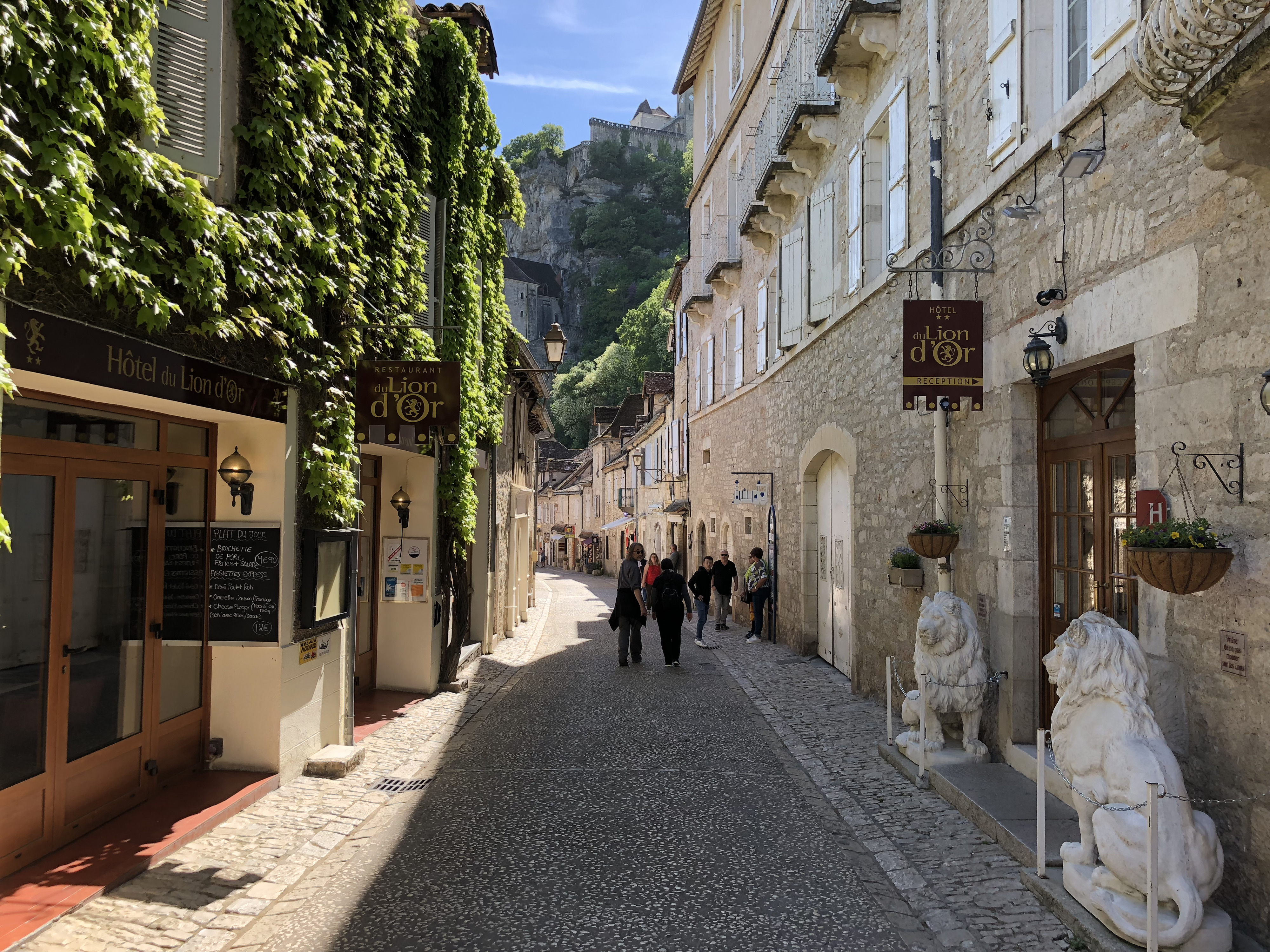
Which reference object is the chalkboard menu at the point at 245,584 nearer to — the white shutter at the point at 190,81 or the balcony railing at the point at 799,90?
the white shutter at the point at 190,81

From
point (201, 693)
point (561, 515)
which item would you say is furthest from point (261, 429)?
point (561, 515)

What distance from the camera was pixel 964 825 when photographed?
5.34m

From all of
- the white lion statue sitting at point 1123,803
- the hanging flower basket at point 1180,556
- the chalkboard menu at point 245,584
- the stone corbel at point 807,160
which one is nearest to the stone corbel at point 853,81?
the stone corbel at point 807,160

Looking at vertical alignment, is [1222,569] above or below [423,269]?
below

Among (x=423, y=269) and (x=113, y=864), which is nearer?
(x=113, y=864)

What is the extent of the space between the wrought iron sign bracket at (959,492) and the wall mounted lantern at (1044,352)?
156 centimetres

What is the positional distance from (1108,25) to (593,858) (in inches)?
217

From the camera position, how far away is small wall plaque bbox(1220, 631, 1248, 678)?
12.4 feet

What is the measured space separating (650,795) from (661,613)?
580 centimetres

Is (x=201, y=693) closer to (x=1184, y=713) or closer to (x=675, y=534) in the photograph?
(x=1184, y=713)

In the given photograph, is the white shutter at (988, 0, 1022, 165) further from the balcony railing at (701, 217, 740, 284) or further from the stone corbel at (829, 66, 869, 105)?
the balcony railing at (701, 217, 740, 284)

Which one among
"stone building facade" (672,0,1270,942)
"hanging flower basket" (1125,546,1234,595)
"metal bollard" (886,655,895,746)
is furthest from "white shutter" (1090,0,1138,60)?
"metal bollard" (886,655,895,746)

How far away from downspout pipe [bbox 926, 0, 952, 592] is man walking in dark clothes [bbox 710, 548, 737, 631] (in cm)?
836

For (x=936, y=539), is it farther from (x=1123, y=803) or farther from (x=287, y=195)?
(x=287, y=195)
